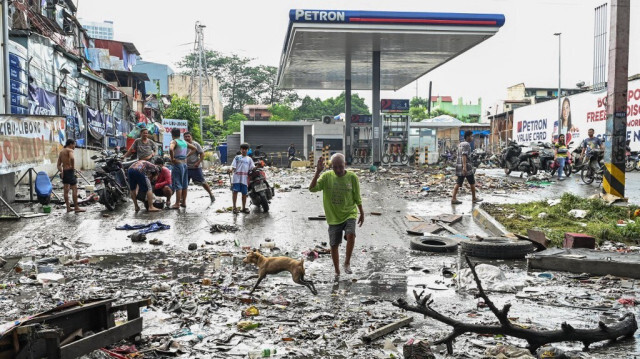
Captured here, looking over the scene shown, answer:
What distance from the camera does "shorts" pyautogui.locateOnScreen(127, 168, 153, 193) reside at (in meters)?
11.9

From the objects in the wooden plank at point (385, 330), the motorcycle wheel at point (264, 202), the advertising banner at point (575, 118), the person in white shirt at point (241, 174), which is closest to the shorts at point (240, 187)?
the person in white shirt at point (241, 174)

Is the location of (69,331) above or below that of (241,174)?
below

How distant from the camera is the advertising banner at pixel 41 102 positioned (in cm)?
2036

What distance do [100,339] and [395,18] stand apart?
22540 mm

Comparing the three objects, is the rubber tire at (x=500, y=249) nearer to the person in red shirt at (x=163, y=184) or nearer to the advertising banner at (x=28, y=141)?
the person in red shirt at (x=163, y=184)

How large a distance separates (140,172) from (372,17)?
15.4 meters

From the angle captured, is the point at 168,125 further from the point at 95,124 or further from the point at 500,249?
the point at 500,249

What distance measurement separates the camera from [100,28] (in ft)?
195

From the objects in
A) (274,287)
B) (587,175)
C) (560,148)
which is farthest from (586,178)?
(274,287)

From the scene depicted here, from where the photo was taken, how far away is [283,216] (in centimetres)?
1198

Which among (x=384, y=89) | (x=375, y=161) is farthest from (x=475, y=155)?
(x=384, y=89)

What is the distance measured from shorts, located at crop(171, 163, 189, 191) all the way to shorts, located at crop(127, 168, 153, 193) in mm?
652

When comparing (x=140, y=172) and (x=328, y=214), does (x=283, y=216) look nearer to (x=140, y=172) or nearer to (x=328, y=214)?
(x=140, y=172)

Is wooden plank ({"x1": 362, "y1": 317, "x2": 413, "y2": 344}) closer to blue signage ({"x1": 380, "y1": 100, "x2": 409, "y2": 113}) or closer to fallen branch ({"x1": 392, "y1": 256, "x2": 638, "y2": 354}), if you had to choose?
fallen branch ({"x1": 392, "y1": 256, "x2": 638, "y2": 354})
